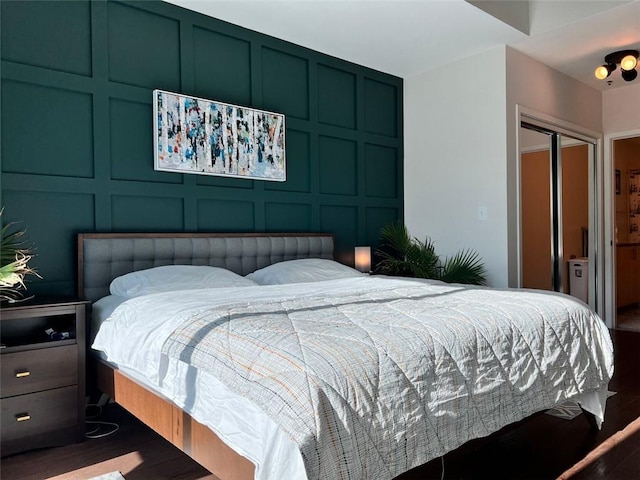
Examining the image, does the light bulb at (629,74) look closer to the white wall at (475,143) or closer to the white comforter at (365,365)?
the white wall at (475,143)

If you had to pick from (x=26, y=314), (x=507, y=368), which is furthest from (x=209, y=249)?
(x=507, y=368)

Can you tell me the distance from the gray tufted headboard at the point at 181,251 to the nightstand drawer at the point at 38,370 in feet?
1.68

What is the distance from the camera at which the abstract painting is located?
123 inches

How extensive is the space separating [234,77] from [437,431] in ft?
9.64

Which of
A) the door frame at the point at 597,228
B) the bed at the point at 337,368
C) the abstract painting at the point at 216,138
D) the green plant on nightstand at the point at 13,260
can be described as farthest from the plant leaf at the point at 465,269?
the green plant on nightstand at the point at 13,260

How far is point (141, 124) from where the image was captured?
3.08 metres

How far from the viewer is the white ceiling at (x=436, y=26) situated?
3275 mm

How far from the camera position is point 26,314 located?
2.24 meters

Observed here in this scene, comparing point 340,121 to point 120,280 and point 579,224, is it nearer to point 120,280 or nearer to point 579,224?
point 120,280

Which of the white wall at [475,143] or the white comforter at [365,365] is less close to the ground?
the white wall at [475,143]

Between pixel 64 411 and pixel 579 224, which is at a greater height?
pixel 579 224

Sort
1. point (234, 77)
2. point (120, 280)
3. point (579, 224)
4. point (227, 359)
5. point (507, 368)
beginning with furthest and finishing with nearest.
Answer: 1. point (579, 224)
2. point (234, 77)
3. point (120, 280)
4. point (507, 368)
5. point (227, 359)

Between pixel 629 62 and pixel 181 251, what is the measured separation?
13.1 feet

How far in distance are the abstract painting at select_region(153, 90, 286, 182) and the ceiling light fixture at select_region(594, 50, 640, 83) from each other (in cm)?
286
